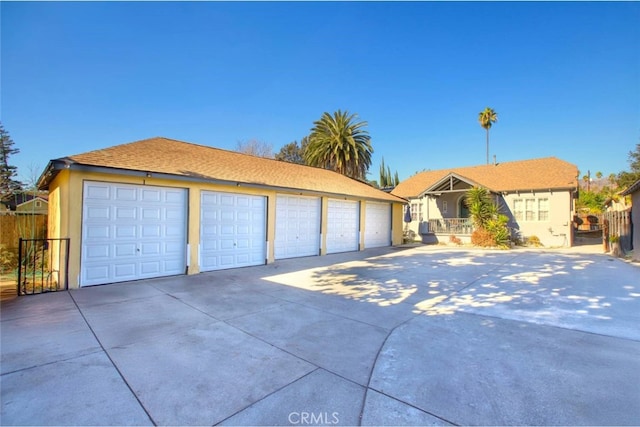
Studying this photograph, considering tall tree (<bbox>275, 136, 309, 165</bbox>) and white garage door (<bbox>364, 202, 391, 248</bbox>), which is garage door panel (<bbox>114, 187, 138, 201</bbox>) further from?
tall tree (<bbox>275, 136, 309, 165</bbox>)

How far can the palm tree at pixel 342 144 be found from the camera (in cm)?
2691

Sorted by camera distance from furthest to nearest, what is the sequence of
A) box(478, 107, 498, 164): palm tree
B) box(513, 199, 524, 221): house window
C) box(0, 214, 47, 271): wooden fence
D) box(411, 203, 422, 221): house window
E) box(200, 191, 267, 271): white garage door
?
box(478, 107, 498, 164): palm tree, box(411, 203, 422, 221): house window, box(513, 199, 524, 221): house window, box(0, 214, 47, 271): wooden fence, box(200, 191, 267, 271): white garage door

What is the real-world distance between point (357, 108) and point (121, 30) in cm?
2001

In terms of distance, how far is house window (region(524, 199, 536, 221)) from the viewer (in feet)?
63.7

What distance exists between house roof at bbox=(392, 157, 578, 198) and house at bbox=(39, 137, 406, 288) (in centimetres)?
1266

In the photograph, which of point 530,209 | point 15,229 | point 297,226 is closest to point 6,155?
point 15,229

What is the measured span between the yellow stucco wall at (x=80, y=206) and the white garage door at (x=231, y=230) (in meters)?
0.22

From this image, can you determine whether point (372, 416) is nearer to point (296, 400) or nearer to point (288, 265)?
point (296, 400)

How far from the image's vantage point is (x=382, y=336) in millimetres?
4520

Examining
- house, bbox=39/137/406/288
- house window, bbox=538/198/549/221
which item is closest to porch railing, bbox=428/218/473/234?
house window, bbox=538/198/549/221

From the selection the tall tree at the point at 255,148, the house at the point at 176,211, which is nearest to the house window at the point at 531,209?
the house at the point at 176,211

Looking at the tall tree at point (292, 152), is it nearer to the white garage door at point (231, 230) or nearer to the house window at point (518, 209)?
the house window at point (518, 209)

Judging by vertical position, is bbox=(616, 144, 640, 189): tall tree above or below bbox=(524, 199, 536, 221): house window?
above

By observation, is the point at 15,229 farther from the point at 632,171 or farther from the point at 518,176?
the point at 632,171
